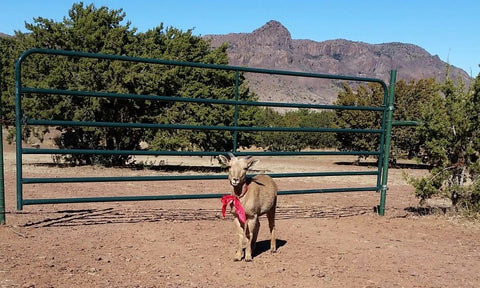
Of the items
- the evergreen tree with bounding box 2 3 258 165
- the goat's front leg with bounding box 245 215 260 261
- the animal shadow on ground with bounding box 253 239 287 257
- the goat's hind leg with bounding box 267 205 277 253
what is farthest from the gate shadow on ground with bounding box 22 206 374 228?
the evergreen tree with bounding box 2 3 258 165

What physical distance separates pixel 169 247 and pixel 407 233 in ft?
11.2

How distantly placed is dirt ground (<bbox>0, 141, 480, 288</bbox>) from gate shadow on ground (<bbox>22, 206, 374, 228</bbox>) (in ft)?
0.05

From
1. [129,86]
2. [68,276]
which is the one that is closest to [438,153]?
[68,276]

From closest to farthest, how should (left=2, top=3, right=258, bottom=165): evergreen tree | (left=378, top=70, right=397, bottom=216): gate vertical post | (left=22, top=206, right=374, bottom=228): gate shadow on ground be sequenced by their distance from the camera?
(left=22, top=206, right=374, bottom=228): gate shadow on ground → (left=378, top=70, right=397, bottom=216): gate vertical post → (left=2, top=3, right=258, bottom=165): evergreen tree

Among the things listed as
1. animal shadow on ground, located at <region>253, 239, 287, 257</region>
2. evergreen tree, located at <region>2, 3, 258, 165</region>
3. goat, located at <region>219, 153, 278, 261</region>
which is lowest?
animal shadow on ground, located at <region>253, 239, 287, 257</region>

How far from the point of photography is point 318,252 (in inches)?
205

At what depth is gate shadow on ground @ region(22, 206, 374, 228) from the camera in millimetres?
6020

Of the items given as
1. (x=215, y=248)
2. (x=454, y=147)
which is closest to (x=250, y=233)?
(x=215, y=248)

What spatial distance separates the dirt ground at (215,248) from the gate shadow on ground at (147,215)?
1cm

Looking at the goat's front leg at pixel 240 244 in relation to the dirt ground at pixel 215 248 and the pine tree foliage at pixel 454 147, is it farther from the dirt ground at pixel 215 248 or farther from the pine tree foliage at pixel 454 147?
the pine tree foliage at pixel 454 147

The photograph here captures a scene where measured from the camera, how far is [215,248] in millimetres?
5133

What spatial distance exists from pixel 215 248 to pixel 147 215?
1.91m

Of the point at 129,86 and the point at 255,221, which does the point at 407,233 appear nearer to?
the point at 255,221

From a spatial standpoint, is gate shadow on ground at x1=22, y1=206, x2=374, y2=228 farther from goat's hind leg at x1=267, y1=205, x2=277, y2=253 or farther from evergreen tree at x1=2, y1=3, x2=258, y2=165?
evergreen tree at x1=2, y1=3, x2=258, y2=165
